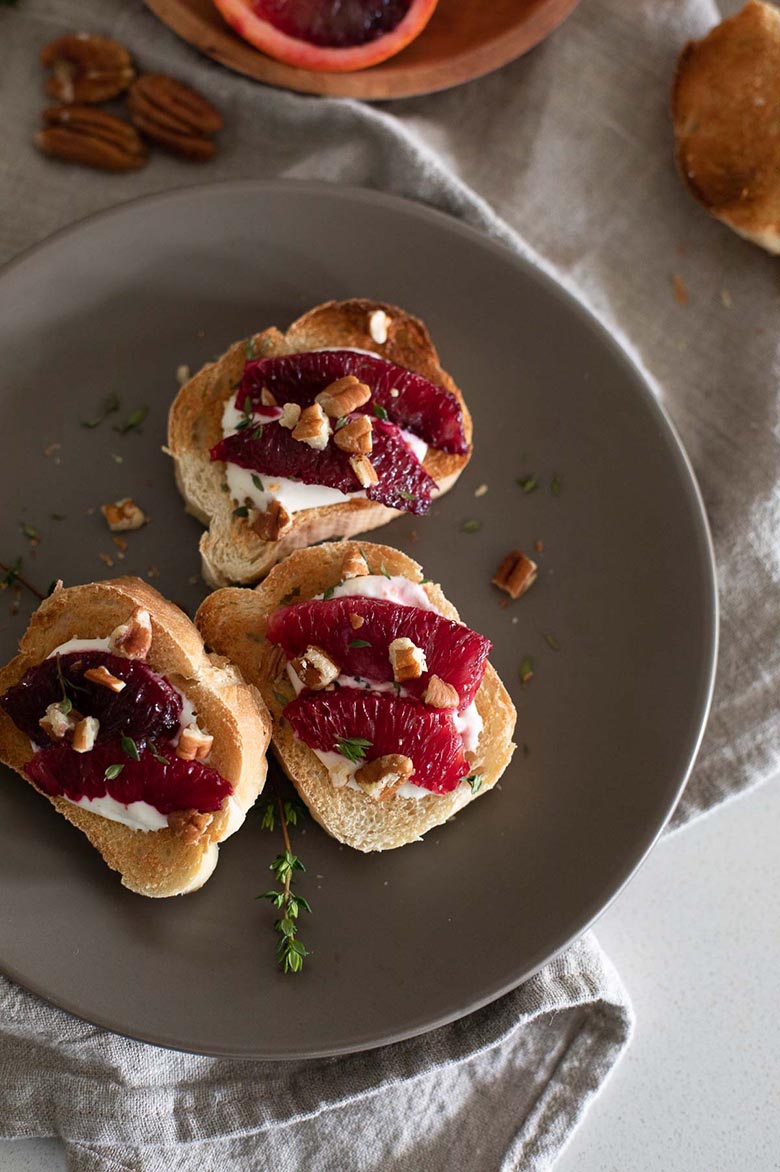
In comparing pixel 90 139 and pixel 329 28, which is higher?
pixel 329 28

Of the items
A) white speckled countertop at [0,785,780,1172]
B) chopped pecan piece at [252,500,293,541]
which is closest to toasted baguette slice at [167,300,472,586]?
chopped pecan piece at [252,500,293,541]

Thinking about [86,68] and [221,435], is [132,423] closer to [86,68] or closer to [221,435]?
[221,435]

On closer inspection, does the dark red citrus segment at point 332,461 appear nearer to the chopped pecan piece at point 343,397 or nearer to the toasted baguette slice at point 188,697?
the chopped pecan piece at point 343,397

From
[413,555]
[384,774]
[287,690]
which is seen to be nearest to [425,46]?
[413,555]

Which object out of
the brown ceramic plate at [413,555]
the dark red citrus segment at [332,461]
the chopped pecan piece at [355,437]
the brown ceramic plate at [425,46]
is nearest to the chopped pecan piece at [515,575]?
the brown ceramic plate at [413,555]

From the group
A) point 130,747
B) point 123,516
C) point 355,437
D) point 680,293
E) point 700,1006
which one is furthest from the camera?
point 680,293

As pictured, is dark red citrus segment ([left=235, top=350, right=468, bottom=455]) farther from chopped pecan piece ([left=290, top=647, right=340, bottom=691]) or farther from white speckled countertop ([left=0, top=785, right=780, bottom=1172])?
white speckled countertop ([left=0, top=785, right=780, bottom=1172])

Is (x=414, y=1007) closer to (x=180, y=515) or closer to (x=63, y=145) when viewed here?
(x=180, y=515)
